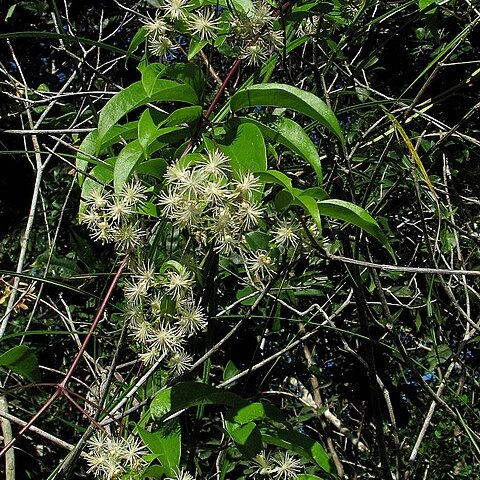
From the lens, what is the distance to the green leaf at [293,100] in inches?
21.2

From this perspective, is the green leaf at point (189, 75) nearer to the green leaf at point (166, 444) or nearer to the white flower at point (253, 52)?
the white flower at point (253, 52)

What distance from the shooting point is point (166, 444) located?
62cm

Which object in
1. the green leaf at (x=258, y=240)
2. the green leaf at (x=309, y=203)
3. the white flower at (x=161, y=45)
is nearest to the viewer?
the green leaf at (x=309, y=203)

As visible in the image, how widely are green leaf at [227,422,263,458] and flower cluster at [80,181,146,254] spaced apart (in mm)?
183

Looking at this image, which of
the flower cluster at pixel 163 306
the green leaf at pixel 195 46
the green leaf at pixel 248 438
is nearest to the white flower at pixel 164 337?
the flower cluster at pixel 163 306

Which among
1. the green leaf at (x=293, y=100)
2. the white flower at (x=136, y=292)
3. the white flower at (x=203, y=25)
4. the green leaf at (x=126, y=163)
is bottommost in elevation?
the white flower at (x=136, y=292)

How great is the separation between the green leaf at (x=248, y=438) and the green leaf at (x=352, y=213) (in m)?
0.20

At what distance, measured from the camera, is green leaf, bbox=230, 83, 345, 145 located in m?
0.54

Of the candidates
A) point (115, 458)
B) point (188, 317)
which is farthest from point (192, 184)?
point (115, 458)

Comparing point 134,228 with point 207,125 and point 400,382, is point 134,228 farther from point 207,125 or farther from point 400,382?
point 400,382

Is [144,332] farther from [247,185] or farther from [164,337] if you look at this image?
[247,185]

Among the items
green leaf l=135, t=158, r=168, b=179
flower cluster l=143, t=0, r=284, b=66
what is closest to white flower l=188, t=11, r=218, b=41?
flower cluster l=143, t=0, r=284, b=66

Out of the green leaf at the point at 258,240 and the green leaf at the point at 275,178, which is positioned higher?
the green leaf at the point at 275,178

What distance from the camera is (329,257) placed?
561mm
